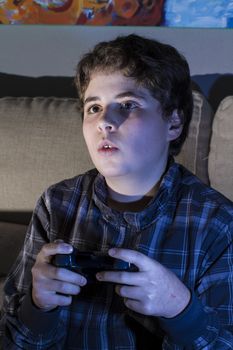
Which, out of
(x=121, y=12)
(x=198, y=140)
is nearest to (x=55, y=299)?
(x=198, y=140)

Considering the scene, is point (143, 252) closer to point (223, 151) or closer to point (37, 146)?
point (223, 151)

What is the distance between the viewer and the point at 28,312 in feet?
2.81

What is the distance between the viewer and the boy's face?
0.88m

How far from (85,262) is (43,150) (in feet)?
2.53

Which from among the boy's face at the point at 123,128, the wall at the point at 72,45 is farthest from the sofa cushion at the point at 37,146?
the boy's face at the point at 123,128

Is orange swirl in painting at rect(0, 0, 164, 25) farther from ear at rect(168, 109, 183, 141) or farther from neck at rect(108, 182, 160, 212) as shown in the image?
neck at rect(108, 182, 160, 212)

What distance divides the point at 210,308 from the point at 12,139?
918 mm

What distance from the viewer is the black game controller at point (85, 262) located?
0.76 metres

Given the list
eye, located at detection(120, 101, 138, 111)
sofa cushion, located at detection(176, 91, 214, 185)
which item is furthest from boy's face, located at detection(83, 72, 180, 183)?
sofa cushion, located at detection(176, 91, 214, 185)

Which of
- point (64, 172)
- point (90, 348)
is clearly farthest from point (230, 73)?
point (90, 348)

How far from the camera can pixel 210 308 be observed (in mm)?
858

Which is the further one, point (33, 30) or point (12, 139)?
point (33, 30)

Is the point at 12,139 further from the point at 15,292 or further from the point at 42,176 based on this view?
the point at 15,292

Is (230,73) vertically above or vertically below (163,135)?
above
